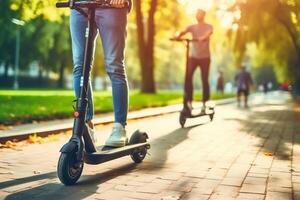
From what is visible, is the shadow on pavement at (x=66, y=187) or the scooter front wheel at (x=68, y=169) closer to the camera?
the shadow on pavement at (x=66, y=187)

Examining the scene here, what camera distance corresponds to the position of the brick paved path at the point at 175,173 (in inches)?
143

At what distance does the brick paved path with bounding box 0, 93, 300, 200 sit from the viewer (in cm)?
364

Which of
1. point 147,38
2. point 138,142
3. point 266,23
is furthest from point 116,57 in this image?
point 147,38

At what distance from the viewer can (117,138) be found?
4516 mm

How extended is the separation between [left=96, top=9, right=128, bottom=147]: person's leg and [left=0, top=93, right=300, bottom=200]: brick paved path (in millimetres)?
379

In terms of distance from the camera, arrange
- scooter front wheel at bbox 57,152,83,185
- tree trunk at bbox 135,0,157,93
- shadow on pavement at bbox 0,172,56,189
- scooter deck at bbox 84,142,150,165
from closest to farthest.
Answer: scooter front wheel at bbox 57,152,83,185
shadow on pavement at bbox 0,172,56,189
scooter deck at bbox 84,142,150,165
tree trunk at bbox 135,0,157,93

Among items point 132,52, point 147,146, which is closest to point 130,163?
point 147,146

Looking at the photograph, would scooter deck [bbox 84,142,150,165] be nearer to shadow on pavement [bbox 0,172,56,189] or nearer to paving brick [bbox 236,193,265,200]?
shadow on pavement [bbox 0,172,56,189]

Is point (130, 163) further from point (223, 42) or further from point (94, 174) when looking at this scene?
point (223, 42)

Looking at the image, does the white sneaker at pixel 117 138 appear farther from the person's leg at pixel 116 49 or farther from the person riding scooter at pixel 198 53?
the person riding scooter at pixel 198 53

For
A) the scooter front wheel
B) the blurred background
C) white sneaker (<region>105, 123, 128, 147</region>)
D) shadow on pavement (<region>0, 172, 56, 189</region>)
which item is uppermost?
the blurred background

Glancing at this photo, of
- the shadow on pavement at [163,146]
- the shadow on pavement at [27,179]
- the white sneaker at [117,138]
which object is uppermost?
the white sneaker at [117,138]

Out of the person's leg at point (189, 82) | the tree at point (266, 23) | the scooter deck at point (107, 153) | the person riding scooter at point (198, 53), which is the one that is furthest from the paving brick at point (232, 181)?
the tree at point (266, 23)

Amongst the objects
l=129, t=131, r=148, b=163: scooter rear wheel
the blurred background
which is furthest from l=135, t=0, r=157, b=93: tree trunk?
l=129, t=131, r=148, b=163: scooter rear wheel
